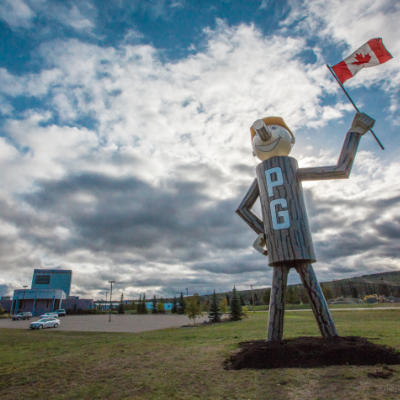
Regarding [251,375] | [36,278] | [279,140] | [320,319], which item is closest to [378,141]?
[279,140]

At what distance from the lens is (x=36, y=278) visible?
243 ft

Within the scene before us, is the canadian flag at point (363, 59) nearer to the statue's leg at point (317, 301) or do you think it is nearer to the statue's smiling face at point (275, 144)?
the statue's smiling face at point (275, 144)

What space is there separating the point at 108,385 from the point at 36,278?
269 ft

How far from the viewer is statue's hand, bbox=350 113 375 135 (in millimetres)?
7820

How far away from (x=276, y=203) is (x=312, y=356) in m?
3.78

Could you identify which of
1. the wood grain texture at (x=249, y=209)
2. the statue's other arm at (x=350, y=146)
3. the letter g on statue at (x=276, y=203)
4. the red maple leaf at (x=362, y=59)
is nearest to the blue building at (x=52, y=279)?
the wood grain texture at (x=249, y=209)

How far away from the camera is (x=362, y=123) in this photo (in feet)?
25.7

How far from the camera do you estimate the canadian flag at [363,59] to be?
8141 millimetres

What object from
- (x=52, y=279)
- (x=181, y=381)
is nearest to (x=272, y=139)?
(x=181, y=381)

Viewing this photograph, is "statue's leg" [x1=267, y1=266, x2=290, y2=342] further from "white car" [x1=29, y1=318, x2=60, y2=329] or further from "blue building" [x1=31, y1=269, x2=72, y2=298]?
"blue building" [x1=31, y1=269, x2=72, y2=298]

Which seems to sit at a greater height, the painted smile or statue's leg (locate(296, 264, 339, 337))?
the painted smile

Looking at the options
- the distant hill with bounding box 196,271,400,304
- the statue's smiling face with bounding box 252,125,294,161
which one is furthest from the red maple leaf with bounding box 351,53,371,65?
the distant hill with bounding box 196,271,400,304

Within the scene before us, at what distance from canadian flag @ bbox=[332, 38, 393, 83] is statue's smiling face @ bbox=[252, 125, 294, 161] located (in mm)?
2272

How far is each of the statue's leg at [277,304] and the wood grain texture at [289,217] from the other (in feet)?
0.97
